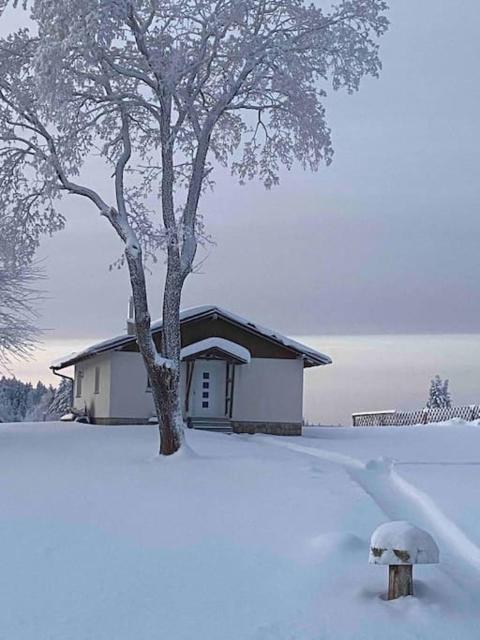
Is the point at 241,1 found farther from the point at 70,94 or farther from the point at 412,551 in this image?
the point at 412,551

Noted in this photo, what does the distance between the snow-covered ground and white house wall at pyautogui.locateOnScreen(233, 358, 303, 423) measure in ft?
31.2

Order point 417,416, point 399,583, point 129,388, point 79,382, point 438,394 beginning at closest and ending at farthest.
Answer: point 399,583, point 129,388, point 79,382, point 417,416, point 438,394

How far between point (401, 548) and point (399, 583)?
505mm

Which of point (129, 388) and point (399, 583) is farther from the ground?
point (129, 388)

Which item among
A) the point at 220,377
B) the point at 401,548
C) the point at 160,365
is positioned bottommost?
the point at 401,548

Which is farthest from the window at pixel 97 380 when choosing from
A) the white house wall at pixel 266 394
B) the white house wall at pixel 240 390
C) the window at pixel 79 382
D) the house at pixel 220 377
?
the white house wall at pixel 266 394

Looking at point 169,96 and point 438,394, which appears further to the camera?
point 438,394

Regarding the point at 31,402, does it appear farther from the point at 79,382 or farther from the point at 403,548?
the point at 403,548

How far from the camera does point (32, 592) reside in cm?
930

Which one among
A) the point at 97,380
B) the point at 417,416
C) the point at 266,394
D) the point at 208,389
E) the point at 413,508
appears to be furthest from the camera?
the point at 417,416

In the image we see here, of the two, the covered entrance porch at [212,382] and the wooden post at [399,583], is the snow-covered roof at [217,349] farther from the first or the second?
the wooden post at [399,583]

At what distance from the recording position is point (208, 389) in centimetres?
2967

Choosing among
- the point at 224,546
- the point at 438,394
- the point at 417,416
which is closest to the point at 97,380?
the point at 417,416

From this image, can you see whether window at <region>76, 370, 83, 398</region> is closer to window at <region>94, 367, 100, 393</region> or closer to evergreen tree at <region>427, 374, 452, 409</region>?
window at <region>94, 367, 100, 393</region>
